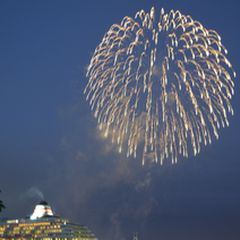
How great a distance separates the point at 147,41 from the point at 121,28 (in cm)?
319

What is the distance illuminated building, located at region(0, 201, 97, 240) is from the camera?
166375 millimetres

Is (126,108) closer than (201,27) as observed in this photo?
No

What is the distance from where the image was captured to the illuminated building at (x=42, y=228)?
6550 inches

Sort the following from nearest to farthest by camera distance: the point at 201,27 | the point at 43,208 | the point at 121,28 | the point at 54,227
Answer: the point at 201,27 < the point at 121,28 < the point at 54,227 < the point at 43,208

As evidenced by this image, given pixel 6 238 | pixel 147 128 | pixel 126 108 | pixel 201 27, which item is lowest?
pixel 147 128

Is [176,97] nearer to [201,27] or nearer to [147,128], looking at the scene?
[147,128]

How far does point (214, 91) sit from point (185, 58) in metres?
4.18

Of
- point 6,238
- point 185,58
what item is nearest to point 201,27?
point 185,58

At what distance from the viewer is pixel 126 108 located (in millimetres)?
51438

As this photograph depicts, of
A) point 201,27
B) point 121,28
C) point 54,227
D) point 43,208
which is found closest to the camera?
A: point 201,27

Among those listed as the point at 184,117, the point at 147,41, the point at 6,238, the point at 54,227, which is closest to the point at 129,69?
the point at 147,41

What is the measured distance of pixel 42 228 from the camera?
168 m

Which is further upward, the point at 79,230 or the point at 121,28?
the point at 79,230

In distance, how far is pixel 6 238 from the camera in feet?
→ 571
